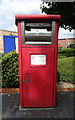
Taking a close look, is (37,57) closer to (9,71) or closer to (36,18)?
(36,18)

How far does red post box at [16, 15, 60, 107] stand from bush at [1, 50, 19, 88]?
52.1 inches

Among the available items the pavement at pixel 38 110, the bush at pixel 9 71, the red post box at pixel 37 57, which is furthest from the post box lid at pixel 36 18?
the pavement at pixel 38 110

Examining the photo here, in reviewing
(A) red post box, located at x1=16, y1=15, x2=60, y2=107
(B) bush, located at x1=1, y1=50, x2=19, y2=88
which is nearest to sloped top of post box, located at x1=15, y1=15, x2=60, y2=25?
(A) red post box, located at x1=16, y1=15, x2=60, y2=107

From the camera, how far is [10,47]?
22.3m

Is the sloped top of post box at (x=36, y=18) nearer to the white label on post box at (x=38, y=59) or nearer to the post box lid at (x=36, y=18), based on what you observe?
the post box lid at (x=36, y=18)

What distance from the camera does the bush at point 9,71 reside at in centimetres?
388

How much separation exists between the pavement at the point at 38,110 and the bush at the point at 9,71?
2.21 feet

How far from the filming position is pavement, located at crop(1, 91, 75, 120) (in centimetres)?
247

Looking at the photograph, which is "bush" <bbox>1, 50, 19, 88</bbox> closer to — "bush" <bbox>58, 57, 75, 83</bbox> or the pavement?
the pavement

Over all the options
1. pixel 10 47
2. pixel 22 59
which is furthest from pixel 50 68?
pixel 10 47

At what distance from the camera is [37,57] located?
2.53 m

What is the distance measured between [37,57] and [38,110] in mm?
1180

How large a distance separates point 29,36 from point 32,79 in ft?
2.98

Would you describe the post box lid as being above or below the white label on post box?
above
